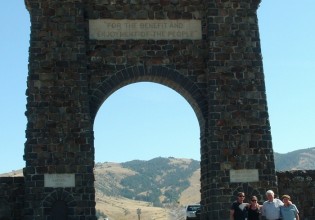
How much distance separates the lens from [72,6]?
1878 centimetres

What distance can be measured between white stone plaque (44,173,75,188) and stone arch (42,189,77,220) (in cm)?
19

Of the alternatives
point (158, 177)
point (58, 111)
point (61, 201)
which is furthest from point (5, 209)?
point (158, 177)

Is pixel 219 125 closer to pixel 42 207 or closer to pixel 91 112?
pixel 91 112

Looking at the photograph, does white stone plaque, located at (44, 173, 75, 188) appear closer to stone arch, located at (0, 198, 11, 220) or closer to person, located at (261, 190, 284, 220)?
stone arch, located at (0, 198, 11, 220)

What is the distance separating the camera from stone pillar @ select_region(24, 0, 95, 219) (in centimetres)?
1762

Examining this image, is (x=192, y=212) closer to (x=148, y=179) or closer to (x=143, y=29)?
(x=143, y=29)

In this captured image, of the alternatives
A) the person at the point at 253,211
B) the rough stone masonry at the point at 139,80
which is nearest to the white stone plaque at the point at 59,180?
the rough stone masonry at the point at 139,80

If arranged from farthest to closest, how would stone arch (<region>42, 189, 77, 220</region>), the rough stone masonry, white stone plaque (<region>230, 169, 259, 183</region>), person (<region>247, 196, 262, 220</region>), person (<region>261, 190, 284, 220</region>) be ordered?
1. white stone plaque (<region>230, 169, 259, 183</region>)
2. the rough stone masonry
3. stone arch (<region>42, 189, 77, 220</region>)
4. person (<region>247, 196, 262, 220</region>)
5. person (<region>261, 190, 284, 220</region>)

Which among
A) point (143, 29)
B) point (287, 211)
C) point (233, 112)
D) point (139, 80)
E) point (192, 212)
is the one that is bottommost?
point (287, 211)

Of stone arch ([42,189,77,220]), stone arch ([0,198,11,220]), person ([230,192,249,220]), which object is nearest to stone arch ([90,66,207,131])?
stone arch ([42,189,77,220])

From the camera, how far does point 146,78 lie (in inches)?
768

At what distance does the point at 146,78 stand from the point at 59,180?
452cm

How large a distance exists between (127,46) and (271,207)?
25.1 ft

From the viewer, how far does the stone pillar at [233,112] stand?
18344 mm
